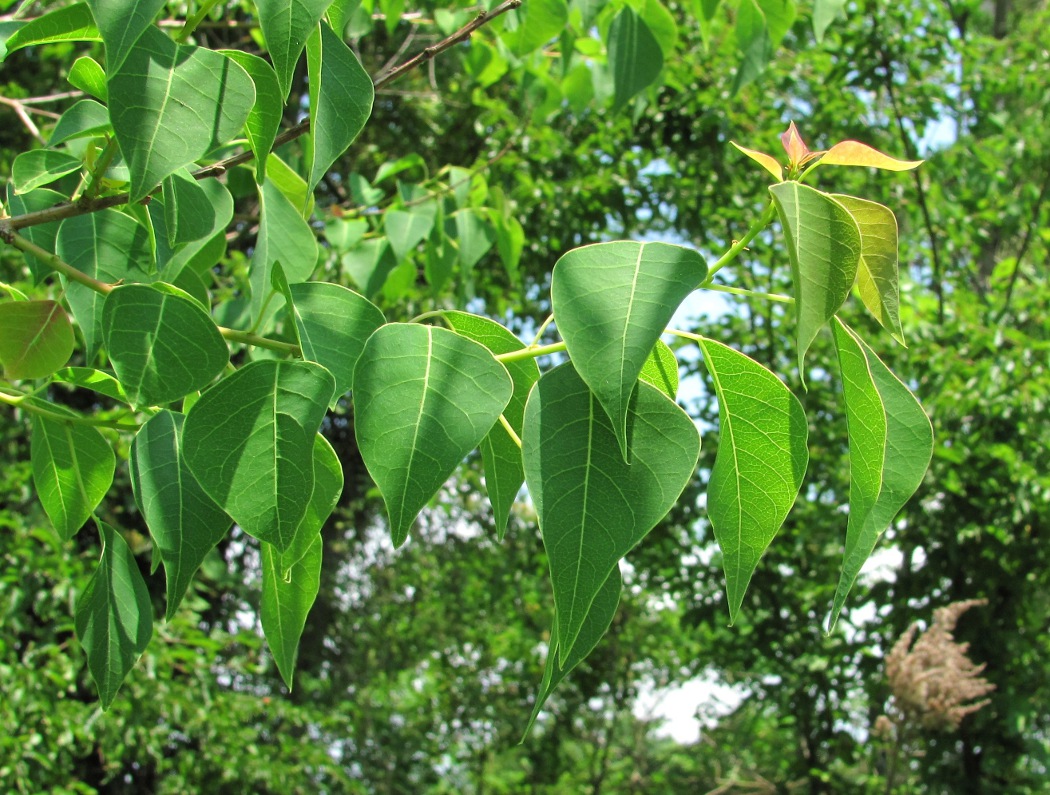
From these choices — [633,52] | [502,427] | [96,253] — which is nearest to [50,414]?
[96,253]

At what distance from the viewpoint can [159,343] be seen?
1.70 ft

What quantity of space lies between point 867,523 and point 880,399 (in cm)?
7

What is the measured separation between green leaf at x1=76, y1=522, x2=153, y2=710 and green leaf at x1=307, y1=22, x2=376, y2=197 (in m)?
0.28

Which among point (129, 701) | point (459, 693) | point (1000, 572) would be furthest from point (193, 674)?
point (1000, 572)

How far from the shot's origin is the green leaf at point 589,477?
16.9 inches

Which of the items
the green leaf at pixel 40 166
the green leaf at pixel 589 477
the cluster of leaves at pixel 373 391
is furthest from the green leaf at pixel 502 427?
the green leaf at pixel 40 166

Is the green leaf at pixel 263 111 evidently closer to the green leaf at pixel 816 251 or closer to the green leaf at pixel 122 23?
the green leaf at pixel 122 23

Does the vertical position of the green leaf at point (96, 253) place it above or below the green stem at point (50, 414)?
above

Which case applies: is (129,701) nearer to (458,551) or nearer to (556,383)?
(458,551)

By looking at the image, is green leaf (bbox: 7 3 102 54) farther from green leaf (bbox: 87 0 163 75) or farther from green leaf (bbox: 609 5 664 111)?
green leaf (bbox: 609 5 664 111)

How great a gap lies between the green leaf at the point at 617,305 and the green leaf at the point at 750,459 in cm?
7

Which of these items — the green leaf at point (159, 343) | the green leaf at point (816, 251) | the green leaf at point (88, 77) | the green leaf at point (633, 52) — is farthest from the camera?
the green leaf at point (633, 52)

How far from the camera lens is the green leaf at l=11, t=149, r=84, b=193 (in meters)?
0.69

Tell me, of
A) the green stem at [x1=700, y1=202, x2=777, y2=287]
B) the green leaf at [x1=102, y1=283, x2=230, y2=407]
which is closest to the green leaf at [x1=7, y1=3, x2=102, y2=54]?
the green leaf at [x1=102, y1=283, x2=230, y2=407]
